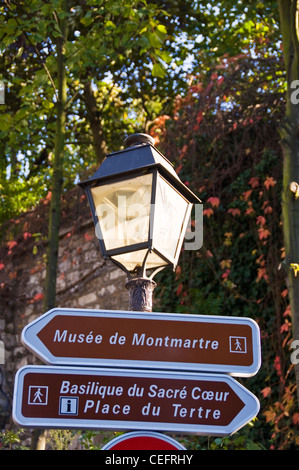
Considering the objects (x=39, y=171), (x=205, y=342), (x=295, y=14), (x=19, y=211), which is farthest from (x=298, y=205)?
(x=39, y=171)

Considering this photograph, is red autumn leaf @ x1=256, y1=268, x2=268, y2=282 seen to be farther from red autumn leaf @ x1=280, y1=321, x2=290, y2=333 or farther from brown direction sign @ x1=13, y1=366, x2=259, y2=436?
brown direction sign @ x1=13, y1=366, x2=259, y2=436

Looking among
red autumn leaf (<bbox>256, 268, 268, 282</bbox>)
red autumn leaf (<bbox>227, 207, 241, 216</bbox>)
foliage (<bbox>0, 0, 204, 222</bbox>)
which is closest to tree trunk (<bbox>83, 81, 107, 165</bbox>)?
foliage (<bbox>0, 0, 204, 222</bbox>)

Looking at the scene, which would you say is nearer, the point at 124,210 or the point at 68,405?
the point at 68,405

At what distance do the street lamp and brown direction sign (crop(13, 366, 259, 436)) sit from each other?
0.84 metres

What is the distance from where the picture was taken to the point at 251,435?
6.86 metres

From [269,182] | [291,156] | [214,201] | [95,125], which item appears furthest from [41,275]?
[291,156]

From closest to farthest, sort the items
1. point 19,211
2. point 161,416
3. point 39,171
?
1. point 161,416
2. point 19,211
3. point 39,171

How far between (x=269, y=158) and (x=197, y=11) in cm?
473

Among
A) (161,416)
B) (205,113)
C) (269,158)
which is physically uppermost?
(205,113)

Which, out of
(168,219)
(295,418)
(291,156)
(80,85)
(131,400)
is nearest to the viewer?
(131,400)

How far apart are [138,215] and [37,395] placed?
124 cm

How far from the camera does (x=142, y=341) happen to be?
2.95 meters

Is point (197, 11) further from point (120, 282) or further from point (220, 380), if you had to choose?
point (220, 380)

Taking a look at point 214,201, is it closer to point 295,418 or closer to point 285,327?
point 285,327
